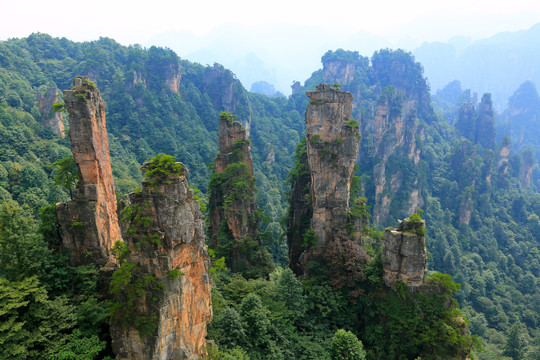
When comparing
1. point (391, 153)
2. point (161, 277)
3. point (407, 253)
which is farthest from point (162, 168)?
point (391, 153)

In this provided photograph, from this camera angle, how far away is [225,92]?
279 ft

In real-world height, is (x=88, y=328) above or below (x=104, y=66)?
below

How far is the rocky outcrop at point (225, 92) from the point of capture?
276 feet

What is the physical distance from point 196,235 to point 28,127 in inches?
1618

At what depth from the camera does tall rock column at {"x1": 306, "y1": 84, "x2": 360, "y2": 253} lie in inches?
884

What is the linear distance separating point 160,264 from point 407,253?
12980 millimetres

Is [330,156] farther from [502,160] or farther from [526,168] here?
[526,168]

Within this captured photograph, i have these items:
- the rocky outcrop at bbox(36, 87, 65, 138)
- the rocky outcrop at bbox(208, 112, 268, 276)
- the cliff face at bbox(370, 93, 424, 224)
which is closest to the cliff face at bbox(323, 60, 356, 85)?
the cliff face at bbox(370, 93, 424, 224)

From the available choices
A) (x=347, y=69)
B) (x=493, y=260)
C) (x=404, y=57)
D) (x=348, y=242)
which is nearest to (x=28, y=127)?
(x=348, y=242)

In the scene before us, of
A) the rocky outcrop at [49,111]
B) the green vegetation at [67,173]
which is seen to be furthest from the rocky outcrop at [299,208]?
the rocky outcrop at [49,111]

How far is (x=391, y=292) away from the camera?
61.4 ft

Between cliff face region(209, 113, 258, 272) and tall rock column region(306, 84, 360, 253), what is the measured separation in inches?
222

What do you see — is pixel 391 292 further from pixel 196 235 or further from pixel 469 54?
pixel 469 54

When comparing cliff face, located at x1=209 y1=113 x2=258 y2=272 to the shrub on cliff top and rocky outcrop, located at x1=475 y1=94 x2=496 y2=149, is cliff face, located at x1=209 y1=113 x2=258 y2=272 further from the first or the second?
rocky outcrop, located at x1=475 y1=94 x2=496 y2=149
